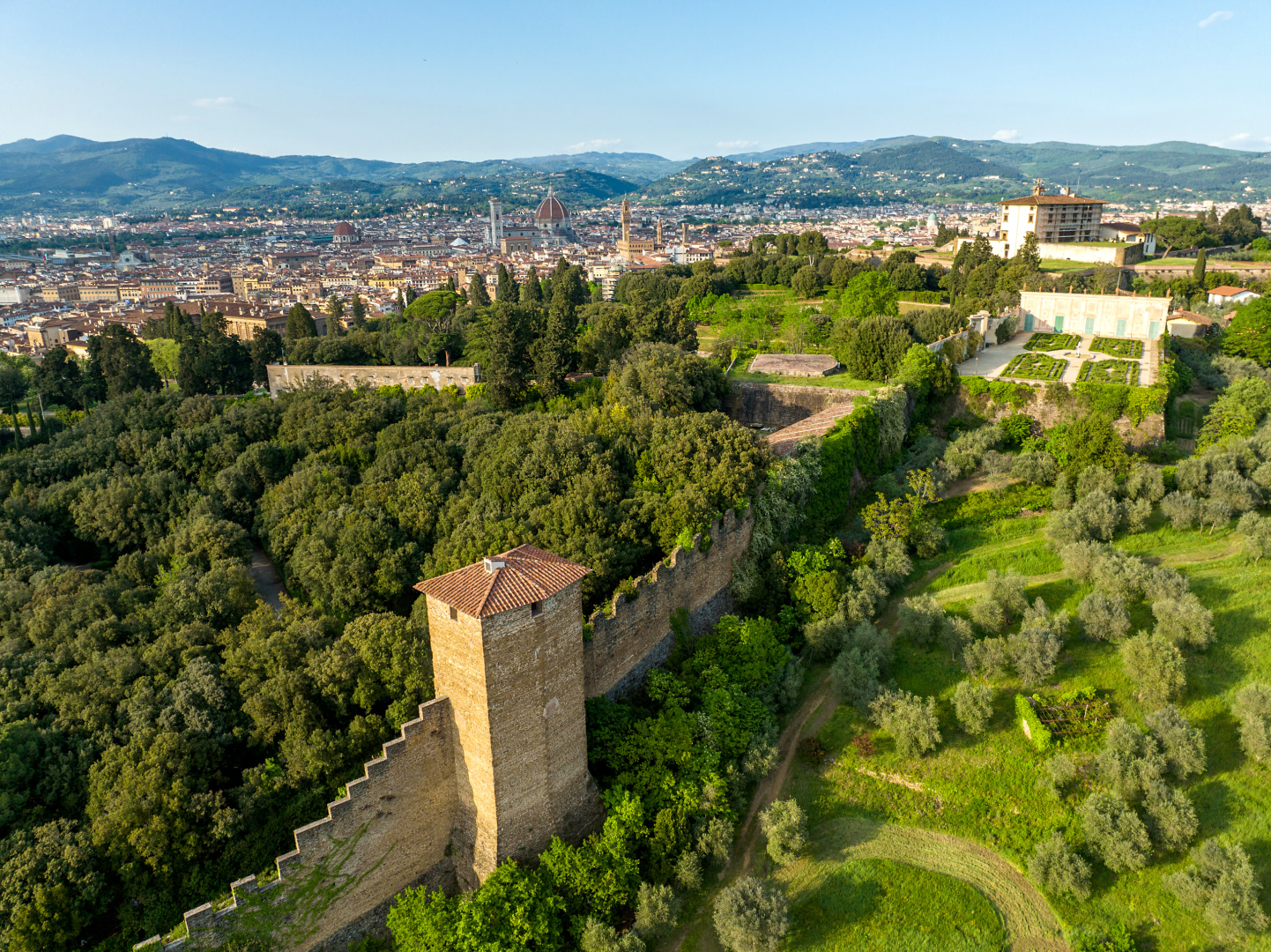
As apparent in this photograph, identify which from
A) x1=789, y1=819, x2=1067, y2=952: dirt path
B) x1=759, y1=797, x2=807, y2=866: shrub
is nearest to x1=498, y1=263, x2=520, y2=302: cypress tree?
x1=759, y1=797, x2=807, y2=866: shrub

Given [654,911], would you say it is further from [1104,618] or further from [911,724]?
[1104,618]

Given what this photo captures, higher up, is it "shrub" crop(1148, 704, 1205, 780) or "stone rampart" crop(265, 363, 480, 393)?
"stone rampart" crop(265, 363, 480, 393)

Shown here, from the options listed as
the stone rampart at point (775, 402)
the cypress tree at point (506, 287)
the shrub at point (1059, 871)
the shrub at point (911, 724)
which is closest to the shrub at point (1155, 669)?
the shrub at point (911, 724)

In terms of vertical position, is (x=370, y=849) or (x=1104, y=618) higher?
(x=1104, y=618)

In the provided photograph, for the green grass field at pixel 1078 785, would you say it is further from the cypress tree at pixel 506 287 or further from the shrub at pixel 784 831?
the cypress tree at pixel 506 287

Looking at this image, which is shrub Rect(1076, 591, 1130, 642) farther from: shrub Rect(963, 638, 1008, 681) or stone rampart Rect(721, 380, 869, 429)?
stone rampart Rect(721, 380, 869, 429)

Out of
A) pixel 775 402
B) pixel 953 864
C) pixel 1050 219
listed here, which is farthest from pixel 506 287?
pixel 953 864

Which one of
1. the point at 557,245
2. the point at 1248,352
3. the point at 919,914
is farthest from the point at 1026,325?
the point at 557,245

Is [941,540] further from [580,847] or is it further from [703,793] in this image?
[580,847]
